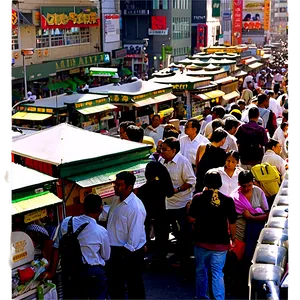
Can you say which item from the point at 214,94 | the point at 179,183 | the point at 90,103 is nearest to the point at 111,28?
the point at 214,94

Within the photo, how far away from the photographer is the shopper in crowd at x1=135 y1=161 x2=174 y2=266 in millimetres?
5441

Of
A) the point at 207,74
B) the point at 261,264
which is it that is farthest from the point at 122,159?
the point at 207,74

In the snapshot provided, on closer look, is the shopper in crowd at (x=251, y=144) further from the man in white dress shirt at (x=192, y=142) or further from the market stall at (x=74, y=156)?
the market stall at (x=74, y=156)

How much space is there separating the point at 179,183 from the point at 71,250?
65.6 inches

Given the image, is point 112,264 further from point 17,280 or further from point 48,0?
point 48,0

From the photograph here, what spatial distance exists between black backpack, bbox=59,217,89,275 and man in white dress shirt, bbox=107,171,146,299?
0.38m

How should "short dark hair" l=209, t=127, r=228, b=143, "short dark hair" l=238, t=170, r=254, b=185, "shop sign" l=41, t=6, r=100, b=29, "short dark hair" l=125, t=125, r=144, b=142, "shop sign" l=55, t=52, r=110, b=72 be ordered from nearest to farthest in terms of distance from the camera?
"short dark hair" l=238, t=170, r=254, b=185, "short dark hair" l=209, t=127, r=228, b=143, "short dark hair" l=125, t=125, r=144, b=142, "shop sign" l=41, t=6, r=100, b=29, "shop sign" l=55, t=52, r=110, b=72

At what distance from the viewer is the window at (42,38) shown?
31.0m

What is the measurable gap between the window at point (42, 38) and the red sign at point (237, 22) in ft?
74.6

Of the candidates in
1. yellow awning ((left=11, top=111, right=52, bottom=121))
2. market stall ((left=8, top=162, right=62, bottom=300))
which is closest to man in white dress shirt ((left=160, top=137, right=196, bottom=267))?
market stall ((left=8, top=162, right=62, bottom=300))

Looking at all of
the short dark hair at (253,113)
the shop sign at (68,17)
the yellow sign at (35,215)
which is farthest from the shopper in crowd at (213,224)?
the shop sign at (68,17)

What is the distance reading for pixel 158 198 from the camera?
18.3 ft

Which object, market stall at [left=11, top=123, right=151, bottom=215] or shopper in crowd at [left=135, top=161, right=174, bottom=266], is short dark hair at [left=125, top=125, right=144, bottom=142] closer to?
market stall at [left=11, top=123, right=151, bottom=215]
